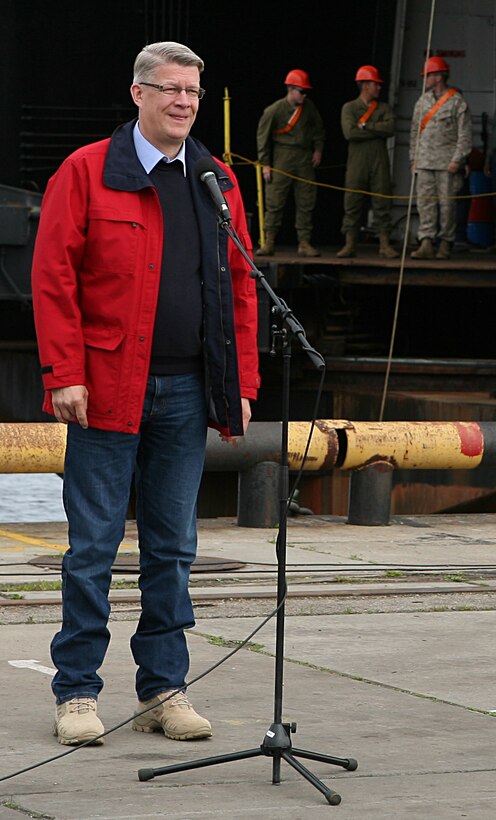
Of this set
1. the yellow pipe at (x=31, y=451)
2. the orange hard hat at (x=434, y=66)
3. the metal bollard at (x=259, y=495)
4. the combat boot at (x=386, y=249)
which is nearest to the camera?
the yellow pipe at (x=31, y=451)

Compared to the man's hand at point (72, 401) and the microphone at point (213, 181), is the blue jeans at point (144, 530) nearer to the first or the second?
the man's hand at point (72, 401)

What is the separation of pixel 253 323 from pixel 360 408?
482 inches

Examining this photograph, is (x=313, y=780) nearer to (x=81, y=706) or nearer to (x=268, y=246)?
(x=81, y=706)

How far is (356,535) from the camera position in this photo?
9.82m

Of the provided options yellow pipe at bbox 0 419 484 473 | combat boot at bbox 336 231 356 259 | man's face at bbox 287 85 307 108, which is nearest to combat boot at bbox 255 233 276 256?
combat boot at bbox 336 231 356 259

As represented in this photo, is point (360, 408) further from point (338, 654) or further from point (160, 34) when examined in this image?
point (338, 654)

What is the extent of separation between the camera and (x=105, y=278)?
15.3 feet

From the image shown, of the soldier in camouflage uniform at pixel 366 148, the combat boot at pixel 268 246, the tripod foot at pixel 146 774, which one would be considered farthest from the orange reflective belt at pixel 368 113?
the tripod foot at pixel 146 774

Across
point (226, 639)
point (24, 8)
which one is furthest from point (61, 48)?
point (226, 639)

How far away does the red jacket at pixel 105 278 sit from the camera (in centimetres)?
459

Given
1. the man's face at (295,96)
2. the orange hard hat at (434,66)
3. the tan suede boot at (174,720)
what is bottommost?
the tan suede boot at (174,720)

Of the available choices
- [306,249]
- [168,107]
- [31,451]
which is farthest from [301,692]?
[306,249]

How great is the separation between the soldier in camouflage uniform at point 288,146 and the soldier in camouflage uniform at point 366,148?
40cm

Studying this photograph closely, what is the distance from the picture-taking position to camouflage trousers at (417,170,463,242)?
1753 cm
